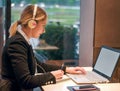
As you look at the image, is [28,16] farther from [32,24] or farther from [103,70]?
[103,70]

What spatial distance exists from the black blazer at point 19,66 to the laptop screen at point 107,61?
0.55 metres

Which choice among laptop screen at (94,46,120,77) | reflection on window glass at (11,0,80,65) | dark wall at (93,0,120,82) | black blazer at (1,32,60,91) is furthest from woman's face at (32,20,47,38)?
reflection on window glass at (11,0,80,65)

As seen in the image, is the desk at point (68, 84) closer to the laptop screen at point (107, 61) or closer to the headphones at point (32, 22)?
the laptop screen at point (107, 61)

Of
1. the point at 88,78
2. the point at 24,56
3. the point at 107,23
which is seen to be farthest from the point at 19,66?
the point at 107,23

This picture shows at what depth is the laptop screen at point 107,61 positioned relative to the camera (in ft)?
8.17

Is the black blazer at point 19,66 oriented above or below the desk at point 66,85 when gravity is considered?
above

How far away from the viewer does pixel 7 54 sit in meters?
2.14

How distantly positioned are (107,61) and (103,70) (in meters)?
0.09

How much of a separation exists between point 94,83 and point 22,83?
2.03ft

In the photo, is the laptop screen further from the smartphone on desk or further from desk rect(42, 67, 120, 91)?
the smartphone on desk

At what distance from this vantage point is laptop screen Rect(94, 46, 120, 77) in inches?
98.0

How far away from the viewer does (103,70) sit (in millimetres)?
2639

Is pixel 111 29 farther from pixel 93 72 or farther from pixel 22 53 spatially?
pixel 22 53

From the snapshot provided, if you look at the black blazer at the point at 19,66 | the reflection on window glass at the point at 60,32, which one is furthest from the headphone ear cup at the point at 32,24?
the reflection on window glass at the point at 60,32
